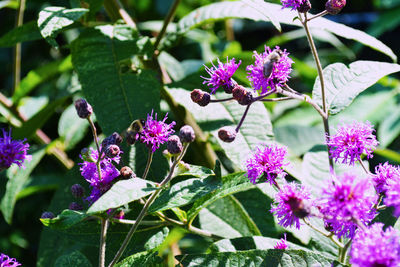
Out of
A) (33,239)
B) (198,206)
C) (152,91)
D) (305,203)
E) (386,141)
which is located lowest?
(33,239)

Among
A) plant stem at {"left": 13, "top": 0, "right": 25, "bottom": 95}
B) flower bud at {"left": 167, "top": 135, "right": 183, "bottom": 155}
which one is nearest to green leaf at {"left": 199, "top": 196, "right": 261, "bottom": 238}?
flower bud at {"left": 167, "top": 135, "right": 183, "bottom": 155}

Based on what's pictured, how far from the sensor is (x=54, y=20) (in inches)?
53.0

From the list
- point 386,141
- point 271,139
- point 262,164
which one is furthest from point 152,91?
point 386,141

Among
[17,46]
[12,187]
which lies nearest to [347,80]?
[12,187]

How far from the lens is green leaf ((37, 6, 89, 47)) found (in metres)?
1.28

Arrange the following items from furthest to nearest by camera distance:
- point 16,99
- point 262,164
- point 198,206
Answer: point 16,99 < point 198,206 < point 262,164

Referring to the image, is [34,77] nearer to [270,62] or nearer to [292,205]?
[270,62]

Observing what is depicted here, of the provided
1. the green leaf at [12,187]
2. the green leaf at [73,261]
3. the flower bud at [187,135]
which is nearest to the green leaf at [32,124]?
the green leaf at [12,187]

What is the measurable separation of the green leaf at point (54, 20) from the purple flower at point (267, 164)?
0.59 m

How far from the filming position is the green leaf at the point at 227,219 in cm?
151

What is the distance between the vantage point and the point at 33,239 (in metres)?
2.84

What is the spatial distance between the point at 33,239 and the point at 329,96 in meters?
2.15

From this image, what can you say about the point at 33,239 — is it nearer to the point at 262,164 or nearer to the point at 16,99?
the point at 16,99

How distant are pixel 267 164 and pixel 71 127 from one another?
4.15 feet
